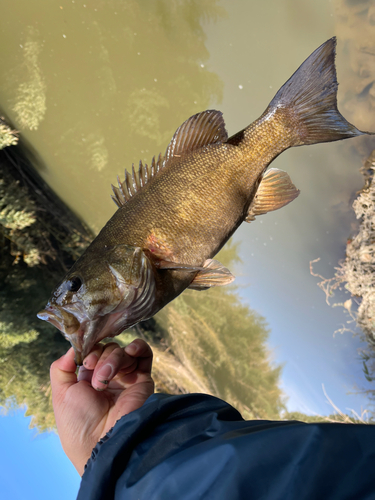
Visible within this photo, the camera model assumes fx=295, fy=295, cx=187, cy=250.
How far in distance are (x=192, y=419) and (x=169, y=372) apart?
293cm

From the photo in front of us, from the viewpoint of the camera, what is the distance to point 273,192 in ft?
3.85

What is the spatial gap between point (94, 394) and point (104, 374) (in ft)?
0.42

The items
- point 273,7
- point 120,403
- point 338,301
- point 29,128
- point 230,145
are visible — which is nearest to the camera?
point 120,403

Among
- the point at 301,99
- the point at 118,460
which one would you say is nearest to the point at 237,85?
the point at 301,99

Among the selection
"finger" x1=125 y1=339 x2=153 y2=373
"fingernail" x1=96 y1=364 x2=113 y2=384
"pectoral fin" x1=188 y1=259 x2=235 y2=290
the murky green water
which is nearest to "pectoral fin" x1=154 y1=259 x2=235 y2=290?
"pectoral fin" x1=188 y1=259 x2=235 y2=290

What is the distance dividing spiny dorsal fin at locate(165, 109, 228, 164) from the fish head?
1.33 ft

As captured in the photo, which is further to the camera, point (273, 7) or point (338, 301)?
point (338, 301)

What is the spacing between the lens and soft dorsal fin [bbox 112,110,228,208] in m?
1.02

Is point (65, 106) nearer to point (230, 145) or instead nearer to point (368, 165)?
point (230, 145)

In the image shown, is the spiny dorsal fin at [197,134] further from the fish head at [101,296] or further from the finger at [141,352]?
the finger at [141,352]

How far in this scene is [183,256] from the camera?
959 mm

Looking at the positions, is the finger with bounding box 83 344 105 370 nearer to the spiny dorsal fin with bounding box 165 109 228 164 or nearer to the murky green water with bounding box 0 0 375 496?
the spiny dorsal fin with bounding box 165 109 228 164

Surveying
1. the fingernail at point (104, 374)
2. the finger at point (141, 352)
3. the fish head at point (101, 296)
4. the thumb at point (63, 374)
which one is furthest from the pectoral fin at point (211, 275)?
the thumb at point (63, 374)

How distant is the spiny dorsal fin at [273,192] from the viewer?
1.16 meters
